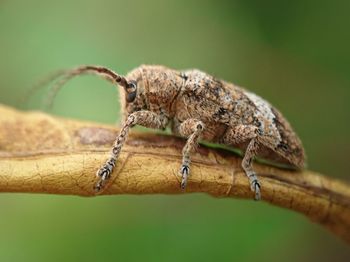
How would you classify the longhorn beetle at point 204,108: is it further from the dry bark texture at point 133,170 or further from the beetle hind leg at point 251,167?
the dry bark texture at point 133,170

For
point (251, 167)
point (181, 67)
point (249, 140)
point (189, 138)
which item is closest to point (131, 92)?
point (189, 138)

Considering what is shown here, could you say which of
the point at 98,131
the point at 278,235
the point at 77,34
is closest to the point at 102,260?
the point at 98,131

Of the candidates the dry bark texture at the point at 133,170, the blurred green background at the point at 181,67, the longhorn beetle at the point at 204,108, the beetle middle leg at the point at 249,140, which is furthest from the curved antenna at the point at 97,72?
the blurred green background at the point at 181,67

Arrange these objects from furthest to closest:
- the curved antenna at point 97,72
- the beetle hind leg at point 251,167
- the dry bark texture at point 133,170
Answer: the curved antenna at point 97,72, the beetle hind leg at point 251,167, the dry bark texture at point 133,170

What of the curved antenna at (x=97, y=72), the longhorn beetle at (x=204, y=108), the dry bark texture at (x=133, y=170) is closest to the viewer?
the dry bark texture at (x=133, y=170)

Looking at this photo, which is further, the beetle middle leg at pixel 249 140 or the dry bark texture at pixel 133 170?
the beetle middle leg at pixel 249 140

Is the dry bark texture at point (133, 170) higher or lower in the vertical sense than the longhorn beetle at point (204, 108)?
lower
